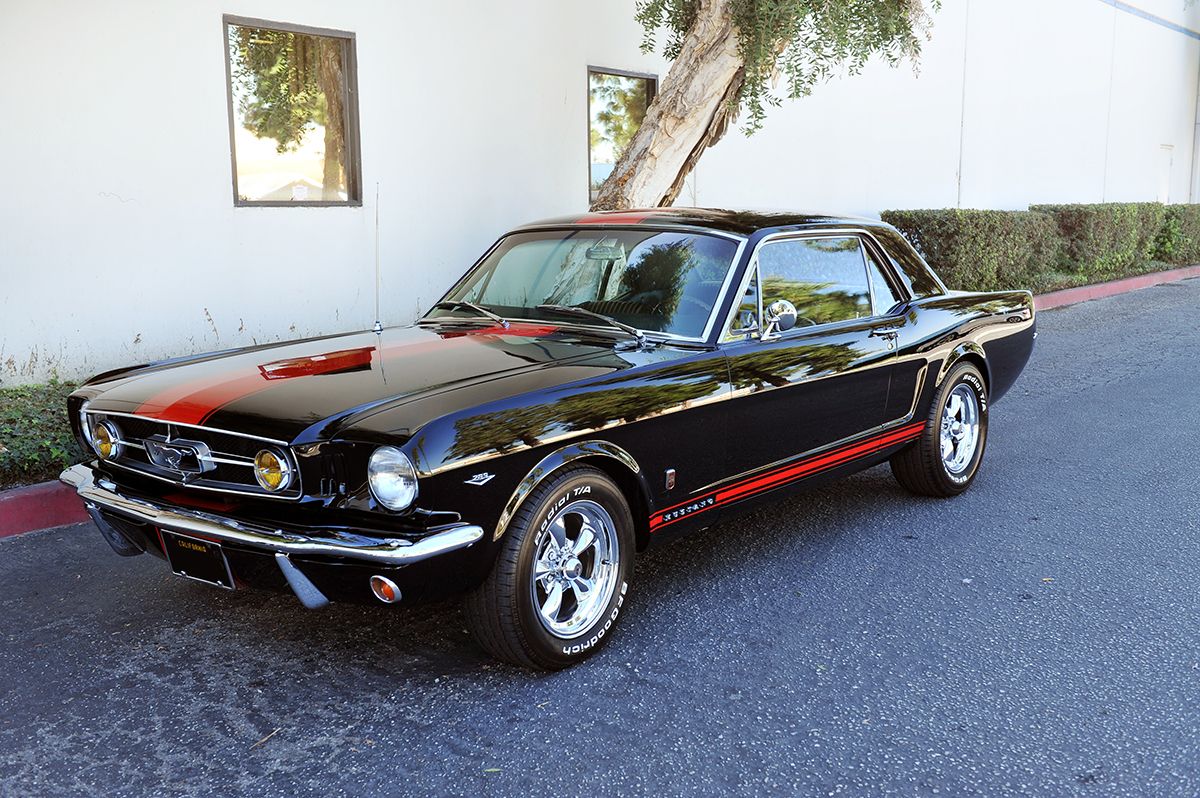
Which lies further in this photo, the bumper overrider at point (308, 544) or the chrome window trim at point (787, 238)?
the chrome window trim at point (787, 238)

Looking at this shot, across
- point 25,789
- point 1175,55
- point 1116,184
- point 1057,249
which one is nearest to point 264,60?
point 25,789

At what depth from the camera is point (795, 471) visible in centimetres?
459

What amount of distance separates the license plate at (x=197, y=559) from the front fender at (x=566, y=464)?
0.86 m

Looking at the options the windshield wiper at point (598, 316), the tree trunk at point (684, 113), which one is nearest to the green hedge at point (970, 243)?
the tree trunk at point (684, 113)

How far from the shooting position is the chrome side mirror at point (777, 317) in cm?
439

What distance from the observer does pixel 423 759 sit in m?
3.07

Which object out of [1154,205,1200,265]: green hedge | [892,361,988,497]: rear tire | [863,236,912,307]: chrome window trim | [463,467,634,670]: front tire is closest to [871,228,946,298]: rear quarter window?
[863,236,912,307]: chrome window trim

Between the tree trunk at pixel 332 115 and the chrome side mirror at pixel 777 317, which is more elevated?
the tree trunk at pixel 332 115

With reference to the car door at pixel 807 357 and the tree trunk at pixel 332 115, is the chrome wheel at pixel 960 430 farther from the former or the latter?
the tree trunk at pixel 332 115

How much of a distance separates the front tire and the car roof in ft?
4.79

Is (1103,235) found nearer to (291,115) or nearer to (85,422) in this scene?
(291,115)

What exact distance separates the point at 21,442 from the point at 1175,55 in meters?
27.1

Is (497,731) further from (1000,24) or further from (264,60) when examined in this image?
(1000,24)

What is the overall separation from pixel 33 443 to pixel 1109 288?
609 inches
